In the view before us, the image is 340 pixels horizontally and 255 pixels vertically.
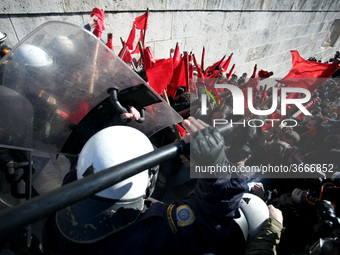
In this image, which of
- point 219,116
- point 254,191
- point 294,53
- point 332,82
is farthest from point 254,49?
point 254,191

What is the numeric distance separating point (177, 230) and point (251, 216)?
35.2 inches

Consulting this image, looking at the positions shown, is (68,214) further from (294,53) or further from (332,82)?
(332,82)

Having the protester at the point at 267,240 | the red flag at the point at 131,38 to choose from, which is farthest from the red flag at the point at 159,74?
the protester at the point at 267,240

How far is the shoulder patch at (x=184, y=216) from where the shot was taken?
1186 millimetres

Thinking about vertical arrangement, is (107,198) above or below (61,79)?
below

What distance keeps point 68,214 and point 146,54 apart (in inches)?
90.0

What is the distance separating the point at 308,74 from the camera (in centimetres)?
312

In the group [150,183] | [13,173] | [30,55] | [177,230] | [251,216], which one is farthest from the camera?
[13,173]

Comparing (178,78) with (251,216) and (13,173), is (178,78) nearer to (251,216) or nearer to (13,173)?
(251,216)

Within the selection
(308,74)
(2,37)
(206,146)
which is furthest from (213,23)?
(206,146)

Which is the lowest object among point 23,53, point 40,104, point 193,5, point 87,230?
point 87,230

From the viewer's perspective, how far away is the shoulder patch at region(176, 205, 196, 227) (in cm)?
119

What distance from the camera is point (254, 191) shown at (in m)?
2.29

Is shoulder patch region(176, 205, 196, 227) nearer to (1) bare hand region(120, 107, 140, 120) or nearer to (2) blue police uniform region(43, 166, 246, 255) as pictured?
(2) blue police uniform region(43, 166, 246, 255)
